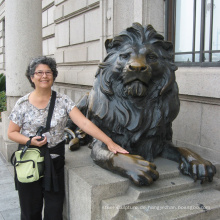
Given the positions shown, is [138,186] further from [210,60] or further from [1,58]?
[1,58]

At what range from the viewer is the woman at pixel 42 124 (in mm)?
2703

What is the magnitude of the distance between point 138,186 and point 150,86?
941mm

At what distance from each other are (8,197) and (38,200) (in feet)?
4.95

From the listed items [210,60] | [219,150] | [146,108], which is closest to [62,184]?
[146,108]

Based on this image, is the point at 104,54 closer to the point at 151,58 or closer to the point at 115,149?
the point at 151,58

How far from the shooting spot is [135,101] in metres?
2.88

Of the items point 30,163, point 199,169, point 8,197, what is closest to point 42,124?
point 30,163

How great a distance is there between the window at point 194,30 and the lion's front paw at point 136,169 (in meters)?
2.36

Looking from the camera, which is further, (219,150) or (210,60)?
(210,60)

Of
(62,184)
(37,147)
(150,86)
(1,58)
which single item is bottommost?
(62,184)

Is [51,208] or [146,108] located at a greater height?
[146,108]

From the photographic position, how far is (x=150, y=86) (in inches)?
114

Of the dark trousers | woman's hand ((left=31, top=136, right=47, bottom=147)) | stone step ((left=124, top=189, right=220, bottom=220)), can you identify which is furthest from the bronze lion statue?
woman's hand ((left=31, top=136, right=47, bottom=147))

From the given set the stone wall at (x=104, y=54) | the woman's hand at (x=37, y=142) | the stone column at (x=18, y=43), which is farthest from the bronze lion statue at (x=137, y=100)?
the stone column at (x=18, y=43)
